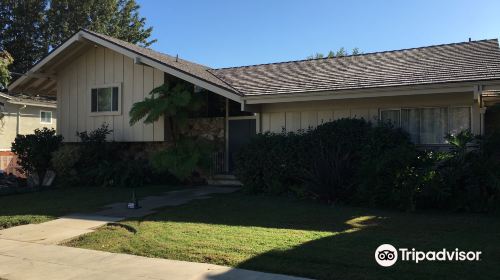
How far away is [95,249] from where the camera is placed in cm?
764

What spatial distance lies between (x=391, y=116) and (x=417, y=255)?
23.7 ft

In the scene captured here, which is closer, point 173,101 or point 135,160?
point 173,101

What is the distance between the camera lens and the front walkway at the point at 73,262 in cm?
605

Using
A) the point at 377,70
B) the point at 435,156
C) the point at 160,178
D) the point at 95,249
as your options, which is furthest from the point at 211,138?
the point at 95,249

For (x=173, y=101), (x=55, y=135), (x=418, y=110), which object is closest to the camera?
(x=418, y=110)

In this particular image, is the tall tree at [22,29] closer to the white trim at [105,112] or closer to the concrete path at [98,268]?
the white trim at [105,112]

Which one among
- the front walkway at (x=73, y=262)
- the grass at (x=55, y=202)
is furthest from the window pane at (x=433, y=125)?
the front walkway at (x=73, y=262)

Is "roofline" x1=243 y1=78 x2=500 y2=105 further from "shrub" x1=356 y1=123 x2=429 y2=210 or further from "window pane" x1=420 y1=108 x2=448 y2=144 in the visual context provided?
"shrub" x1=356 y1=123 x2=429 y2=210

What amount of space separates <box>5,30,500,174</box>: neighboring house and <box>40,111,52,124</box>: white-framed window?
8393 millimetres

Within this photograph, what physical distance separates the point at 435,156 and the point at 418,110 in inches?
96.2

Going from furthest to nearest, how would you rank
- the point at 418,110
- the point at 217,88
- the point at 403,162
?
the point at 217,88 < the point at 418,110 < the point at 403,162

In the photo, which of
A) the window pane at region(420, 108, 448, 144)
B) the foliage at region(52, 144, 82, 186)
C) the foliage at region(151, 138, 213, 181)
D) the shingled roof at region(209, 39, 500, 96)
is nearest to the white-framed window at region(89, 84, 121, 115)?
the foliage at region(52, 144, 82, 186)

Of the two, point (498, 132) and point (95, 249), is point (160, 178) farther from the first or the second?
point (498, 132)

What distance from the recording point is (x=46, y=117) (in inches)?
1135
